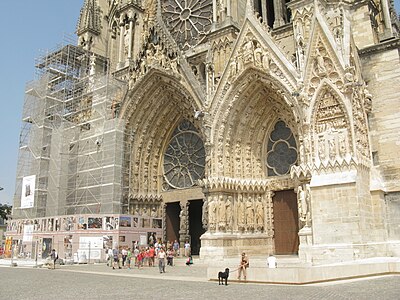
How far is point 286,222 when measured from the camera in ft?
56.6

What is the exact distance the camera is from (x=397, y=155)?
47.7 feet

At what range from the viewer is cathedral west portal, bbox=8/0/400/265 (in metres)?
14.1

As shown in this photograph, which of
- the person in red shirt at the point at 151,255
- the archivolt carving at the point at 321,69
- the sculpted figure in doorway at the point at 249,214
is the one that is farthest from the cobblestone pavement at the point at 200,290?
the archivolt carving at the point at 321,69

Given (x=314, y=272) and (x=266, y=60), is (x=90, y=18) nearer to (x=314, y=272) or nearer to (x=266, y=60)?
(x=266, y=60)

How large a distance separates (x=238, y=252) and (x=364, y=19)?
36.1ft

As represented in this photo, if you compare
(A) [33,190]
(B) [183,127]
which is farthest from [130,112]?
(A) [33,190]

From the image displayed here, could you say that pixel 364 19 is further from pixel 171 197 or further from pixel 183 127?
pixel 171 197

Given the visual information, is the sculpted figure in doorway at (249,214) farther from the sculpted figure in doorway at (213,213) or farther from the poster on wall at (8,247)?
the poster on wall at (8,247)

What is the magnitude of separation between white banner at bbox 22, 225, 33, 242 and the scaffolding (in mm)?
754

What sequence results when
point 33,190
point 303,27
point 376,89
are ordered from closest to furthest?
point 376,89 → point 303,27 → point 33,190

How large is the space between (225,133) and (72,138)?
10.2 meters

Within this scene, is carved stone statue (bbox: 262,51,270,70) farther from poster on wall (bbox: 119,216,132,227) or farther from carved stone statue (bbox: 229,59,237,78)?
poster on wall (bbox: 119,216,132,227)

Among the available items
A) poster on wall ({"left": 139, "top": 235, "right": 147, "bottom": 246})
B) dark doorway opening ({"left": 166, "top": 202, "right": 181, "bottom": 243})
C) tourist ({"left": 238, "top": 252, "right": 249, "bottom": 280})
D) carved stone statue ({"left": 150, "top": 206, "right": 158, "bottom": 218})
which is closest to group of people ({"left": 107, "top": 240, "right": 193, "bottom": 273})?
poster on wall ({"left": 139, "top": 235, "right": 147, "bottom": 246})

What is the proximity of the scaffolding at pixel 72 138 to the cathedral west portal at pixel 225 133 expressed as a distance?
9 cm
